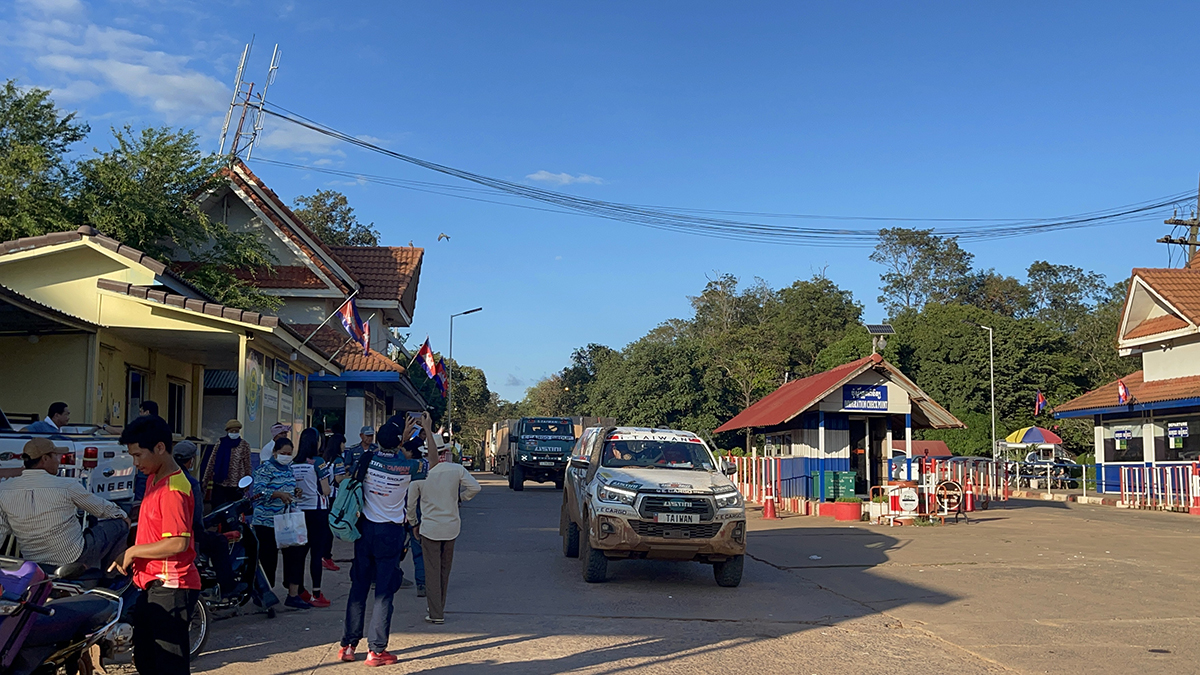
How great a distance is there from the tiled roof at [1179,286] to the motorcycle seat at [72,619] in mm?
31054

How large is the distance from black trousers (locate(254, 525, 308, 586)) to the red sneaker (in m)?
2.22

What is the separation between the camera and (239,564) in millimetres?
8562

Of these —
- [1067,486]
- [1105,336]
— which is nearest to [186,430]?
[1067,486]

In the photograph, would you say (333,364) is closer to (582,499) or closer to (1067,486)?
(582,499)

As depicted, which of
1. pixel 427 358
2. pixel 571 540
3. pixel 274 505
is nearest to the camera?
pixel 274 505

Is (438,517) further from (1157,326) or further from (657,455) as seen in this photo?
(1157,326)

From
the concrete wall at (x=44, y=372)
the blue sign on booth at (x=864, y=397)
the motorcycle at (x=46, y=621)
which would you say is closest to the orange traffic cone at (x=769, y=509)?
the blue sign on booth at (x=864, y=397)

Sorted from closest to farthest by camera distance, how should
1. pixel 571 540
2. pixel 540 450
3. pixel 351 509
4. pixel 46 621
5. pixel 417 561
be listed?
pixel 46 621
pixel 351 509
pixel 417 561
pixel 571 540
pixel 540 450

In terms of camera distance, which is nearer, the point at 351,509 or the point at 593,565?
the point at 351,509

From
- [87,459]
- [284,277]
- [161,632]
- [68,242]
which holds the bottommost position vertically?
[161,632]

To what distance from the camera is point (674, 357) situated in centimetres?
5744

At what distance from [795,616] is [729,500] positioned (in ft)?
6.54

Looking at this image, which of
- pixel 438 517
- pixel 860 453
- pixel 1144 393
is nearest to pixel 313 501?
pixel 438 517

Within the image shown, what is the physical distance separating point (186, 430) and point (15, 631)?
15.1 meters
